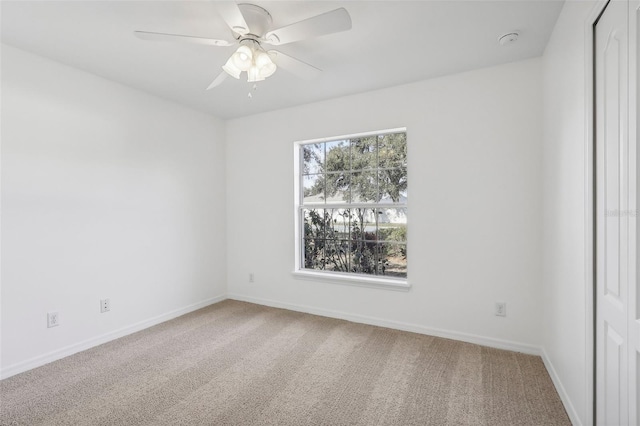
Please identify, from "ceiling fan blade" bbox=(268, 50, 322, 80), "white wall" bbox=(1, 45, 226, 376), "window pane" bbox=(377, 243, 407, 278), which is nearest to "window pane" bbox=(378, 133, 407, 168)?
"window pane" bbox=(377, 243, 407, 278)

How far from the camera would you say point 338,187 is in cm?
353

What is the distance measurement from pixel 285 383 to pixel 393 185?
6.88 feet

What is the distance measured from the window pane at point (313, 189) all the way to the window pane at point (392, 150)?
0.77 metres

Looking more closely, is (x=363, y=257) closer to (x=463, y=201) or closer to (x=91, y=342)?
(x=463, y=201)

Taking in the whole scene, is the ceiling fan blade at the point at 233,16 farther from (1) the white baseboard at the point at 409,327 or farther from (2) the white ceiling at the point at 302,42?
(1) the white baseboard at the point at 409,327

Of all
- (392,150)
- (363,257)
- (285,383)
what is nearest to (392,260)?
(363,257)

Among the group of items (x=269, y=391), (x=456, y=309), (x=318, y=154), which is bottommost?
(x=269, y=391)

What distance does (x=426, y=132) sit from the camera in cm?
292

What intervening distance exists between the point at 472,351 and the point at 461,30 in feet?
8.30

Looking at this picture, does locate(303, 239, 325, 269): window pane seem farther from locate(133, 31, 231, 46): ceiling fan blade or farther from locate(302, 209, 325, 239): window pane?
locate(133, 31, 231, 46): ceiling fan blade

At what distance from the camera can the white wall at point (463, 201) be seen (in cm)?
254

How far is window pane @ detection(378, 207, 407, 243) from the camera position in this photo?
315 cm

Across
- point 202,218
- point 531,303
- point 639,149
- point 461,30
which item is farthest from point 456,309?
point 202,218

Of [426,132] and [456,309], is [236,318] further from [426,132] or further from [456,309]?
[426,132]
